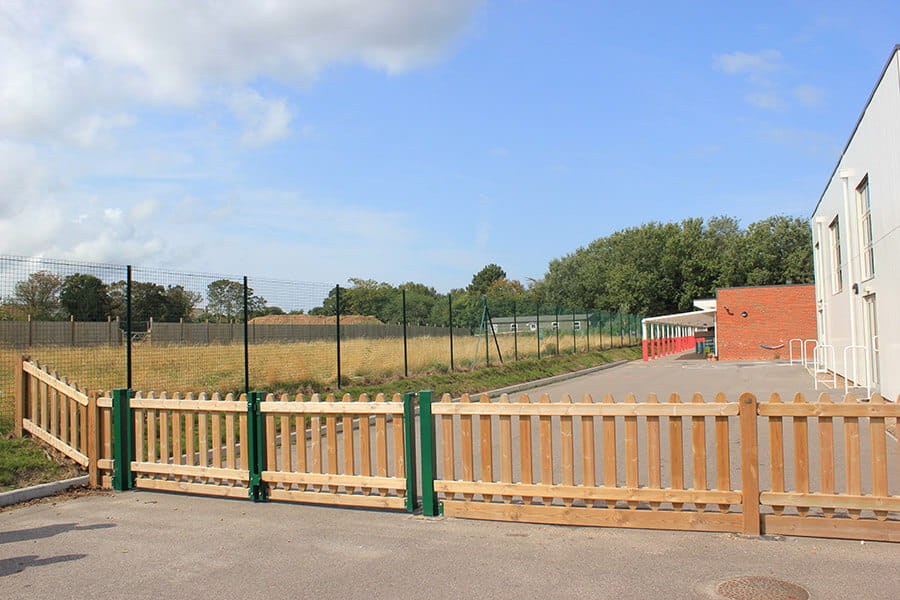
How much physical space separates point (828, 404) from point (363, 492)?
4.12 metres

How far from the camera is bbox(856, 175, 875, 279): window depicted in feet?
55.4

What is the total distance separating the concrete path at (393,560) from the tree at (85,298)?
5.33 m

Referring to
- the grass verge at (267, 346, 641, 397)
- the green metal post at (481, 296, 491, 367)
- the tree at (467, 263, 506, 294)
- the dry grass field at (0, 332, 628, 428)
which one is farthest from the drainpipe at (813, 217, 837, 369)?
the tree at (467, 263, 506, 294)

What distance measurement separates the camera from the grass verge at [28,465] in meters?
8.08

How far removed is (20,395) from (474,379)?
13876 millimetres

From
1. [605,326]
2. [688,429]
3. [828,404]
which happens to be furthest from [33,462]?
→ [605,326]

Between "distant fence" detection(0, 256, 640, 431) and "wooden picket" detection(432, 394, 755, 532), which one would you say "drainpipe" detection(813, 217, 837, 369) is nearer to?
"distant fence" detection(0, 256, 640, 431)

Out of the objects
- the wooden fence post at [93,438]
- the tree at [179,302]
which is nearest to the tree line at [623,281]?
the tree at [179,302]

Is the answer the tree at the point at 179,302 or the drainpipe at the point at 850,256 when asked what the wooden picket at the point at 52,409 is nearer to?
the tree at the point at 179,302

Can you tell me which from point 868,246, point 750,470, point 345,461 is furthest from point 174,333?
point 868,246

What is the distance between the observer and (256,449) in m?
7.32

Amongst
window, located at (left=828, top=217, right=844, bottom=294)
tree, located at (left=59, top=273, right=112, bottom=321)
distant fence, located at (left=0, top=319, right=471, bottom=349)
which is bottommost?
distant fence, located at (left=0, top=319, right=471, bottom=349)

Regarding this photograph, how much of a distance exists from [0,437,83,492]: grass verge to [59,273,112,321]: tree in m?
2.86

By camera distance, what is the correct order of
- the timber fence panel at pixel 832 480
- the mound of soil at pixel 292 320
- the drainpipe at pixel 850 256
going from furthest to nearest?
the drainpipe at pixel 850 256 < the mound of soil at pixel 292 320 < the timber fence panel at pixel 832 480
